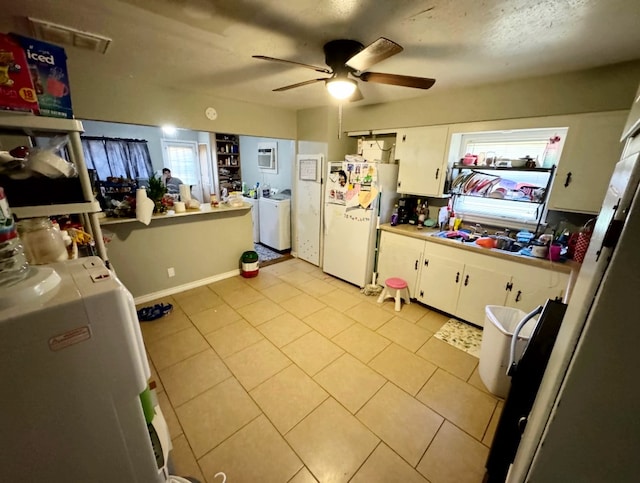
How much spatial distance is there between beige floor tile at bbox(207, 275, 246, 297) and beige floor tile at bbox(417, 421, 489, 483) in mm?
2550

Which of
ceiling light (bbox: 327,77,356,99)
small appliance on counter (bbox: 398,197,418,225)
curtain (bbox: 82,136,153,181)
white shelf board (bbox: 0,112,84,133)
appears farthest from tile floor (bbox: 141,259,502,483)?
curtain (bbox: 82,136,153,181)

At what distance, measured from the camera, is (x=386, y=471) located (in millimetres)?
1339

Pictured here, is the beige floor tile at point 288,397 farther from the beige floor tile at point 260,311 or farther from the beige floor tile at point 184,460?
the beige floor tile at point 260,311

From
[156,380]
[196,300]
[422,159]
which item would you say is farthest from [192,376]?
[422,159]

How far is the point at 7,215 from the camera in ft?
2.16

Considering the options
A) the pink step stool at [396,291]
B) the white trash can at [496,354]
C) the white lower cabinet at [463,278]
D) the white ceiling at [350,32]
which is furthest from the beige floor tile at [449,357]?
the white ceiling at [350,32]

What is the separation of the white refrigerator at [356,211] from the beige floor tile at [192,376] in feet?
6.27

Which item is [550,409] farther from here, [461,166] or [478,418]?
[461,166]

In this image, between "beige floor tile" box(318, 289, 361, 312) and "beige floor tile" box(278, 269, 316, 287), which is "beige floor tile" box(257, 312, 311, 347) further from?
"beige floor tile" box(278, 269, 316, 287)

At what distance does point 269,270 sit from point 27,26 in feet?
10.1

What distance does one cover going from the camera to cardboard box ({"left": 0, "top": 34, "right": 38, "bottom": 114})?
2.82ft

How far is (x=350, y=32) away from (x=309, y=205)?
2.49 m

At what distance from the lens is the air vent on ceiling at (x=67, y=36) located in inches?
57.7

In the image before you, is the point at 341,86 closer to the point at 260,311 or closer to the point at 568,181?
the point at 568,181
